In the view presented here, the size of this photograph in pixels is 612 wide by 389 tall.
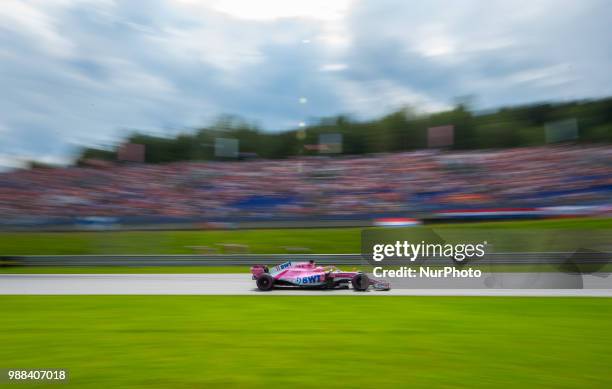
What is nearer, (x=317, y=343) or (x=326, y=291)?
(x=317, y=343)

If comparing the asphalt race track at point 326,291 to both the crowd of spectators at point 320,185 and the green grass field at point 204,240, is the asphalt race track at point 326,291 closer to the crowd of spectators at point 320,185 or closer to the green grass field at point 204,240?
the green grass field at point 204,240

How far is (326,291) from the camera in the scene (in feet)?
34.0

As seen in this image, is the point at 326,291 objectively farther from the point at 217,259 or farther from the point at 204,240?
the point at 204,240

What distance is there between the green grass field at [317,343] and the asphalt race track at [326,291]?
1312 millimetres

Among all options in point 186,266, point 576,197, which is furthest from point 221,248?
point 576,197

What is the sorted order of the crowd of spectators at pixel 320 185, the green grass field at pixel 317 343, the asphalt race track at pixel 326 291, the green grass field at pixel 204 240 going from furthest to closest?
the crowd of spectators at pixel 320 185
the green grass field at pixel 204 240
the asphalt race track at pixel 326 291
the green grass field at pixel 317 343

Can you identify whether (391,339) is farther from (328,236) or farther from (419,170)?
(419,170)

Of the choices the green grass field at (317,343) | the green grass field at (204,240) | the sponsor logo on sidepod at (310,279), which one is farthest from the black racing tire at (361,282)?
the green grass field at (204,240)

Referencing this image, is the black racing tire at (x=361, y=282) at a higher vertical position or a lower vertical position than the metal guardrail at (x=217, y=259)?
higher

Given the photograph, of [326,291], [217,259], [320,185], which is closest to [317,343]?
[326,291]

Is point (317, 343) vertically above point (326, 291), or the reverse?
point (317, 343)

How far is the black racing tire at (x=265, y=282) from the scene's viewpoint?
10.3m

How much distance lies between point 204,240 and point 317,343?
15.6 metres

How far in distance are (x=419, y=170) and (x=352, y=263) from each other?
490 inches
